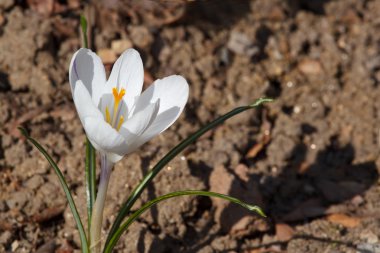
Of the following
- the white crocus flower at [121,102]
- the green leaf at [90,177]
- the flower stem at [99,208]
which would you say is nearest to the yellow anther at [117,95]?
the white crocus flower at [121,102]

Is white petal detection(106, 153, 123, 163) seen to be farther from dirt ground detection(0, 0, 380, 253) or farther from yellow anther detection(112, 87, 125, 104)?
dirt ground detection(0, 0, 380, 253)

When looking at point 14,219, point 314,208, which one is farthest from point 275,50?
point 14,219

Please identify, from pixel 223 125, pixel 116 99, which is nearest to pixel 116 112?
pixel 116 99

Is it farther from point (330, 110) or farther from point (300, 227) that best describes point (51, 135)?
point (330, 110)

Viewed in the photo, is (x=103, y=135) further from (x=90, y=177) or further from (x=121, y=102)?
(x=90, y=177)

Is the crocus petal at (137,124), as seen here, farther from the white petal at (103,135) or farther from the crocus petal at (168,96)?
the crocus petal at (168,96)

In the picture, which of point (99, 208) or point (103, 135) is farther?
point (99, 208)
